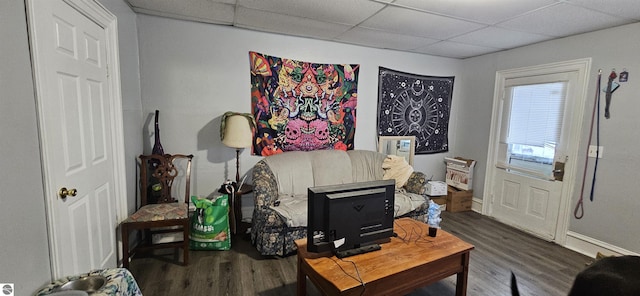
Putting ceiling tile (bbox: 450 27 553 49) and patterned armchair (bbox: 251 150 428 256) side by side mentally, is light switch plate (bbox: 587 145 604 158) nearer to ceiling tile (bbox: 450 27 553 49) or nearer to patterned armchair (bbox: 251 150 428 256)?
ceiling tile (bbox: 450 27 553 49)

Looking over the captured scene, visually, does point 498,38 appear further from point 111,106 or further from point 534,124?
point 111,106

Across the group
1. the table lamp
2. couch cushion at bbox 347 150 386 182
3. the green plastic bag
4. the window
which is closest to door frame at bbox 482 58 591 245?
the window

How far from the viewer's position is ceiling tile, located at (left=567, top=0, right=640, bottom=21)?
7.06 feet

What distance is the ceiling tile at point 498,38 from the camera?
301 centimetres

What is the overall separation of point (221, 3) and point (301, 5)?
28.1 inches

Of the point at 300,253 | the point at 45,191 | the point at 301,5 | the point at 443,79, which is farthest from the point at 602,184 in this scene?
the point at 45,191

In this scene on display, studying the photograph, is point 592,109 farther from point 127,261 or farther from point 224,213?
point 127,261

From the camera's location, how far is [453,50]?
389 cm

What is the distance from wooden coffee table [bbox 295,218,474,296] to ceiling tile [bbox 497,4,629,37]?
84.4 inches

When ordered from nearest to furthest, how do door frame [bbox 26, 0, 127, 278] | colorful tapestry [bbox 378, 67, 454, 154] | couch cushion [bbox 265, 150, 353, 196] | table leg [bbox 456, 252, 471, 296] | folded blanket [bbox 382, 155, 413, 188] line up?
door frame [bbox 26, 0, 127, 278]
table leg [bbox 456, 252, 471, 296]
couch cushion [bbox 265, 150, 353, 196]
folded blanket [bbox 382, 155, 413, 188]
colorful tapestry [bbox 378, 67, 454, 154]

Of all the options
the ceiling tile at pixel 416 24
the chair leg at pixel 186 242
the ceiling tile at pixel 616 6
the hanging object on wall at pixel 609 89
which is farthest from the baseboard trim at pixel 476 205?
the chair leg at pixel 186 242

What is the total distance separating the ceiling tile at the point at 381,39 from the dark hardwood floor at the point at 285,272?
2502mm

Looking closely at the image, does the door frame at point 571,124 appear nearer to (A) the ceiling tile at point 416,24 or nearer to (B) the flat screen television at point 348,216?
(A) the ceiling tile at point 416,24

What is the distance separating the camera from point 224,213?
2736 millimetres
